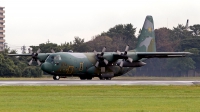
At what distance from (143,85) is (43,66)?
16.7 metres

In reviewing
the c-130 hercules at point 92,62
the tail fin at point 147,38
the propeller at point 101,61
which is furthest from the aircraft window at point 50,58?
the tail fin at point 147,38

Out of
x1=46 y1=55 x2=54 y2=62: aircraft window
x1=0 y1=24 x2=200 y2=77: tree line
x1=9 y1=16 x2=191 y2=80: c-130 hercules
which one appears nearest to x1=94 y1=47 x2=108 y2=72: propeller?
x1=9 y1=16 x2=191 y2=80: c-130 hercules

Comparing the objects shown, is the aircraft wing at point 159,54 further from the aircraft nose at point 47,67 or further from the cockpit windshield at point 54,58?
the aircraft nose at point 47,67

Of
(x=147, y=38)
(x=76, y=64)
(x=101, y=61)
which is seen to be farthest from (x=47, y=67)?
(x=147, y=38)

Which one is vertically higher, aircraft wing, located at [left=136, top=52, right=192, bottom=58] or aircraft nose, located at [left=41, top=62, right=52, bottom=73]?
aircraft wing, located at [left=136, top=52, right=192, bottom=58]

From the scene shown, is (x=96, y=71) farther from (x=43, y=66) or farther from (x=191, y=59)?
(x=191, y=59)

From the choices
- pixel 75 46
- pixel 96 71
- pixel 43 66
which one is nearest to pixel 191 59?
pixel 75 46

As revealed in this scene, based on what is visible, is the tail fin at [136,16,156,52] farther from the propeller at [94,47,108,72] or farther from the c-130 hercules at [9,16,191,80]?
the propeller at [94,47,108,72]

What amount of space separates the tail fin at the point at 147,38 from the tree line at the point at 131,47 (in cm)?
1539

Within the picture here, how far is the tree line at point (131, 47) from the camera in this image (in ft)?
265

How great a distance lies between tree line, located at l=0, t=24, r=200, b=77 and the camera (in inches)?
3182

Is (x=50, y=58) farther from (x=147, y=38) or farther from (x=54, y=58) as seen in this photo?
(x=147, y=38)

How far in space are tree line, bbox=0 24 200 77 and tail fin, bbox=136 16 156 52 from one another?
15.4m

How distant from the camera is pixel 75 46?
86125mm
